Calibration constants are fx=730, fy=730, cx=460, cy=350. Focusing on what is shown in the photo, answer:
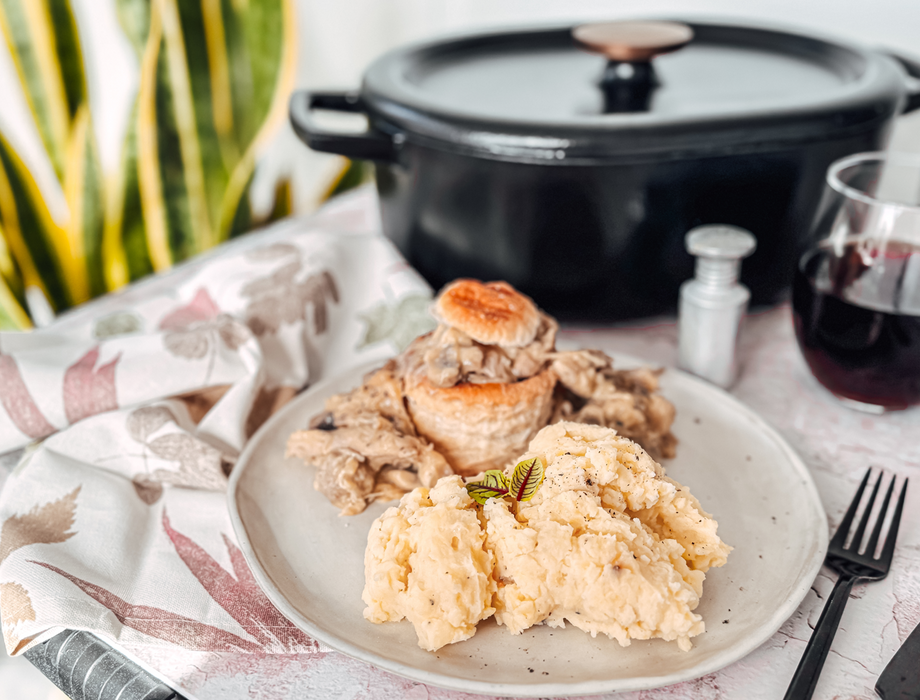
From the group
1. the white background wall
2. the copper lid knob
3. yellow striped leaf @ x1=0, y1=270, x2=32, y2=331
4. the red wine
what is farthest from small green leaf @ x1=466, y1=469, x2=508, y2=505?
yellow striped leaf @ x1=0, y1=270, x2=32, y2=331

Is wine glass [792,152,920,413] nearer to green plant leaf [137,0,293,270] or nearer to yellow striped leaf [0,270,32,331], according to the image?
green plant leaf [137,0,293,270]

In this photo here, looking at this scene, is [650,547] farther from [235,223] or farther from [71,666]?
[235,223]

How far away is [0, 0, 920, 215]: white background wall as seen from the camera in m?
1.59

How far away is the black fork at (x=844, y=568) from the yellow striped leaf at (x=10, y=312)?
1669 millimetres

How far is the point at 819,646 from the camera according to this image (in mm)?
634

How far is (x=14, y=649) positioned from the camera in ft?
2.26

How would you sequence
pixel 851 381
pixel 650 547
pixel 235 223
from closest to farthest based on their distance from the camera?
pixel 650 547 → pixel 851 381 → pixel 235 223

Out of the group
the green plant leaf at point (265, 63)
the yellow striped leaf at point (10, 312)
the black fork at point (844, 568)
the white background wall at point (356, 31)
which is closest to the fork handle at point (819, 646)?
the black fork at point (844, 568)

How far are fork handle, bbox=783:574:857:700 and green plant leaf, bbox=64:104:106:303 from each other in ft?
5.51

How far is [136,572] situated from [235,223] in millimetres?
1425

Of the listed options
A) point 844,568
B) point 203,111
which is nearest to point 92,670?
point 844,568

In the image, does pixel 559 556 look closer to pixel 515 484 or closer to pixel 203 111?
pixel 515 484

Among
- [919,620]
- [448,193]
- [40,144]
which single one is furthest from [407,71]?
[919,620]

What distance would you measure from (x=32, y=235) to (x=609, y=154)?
135cm
